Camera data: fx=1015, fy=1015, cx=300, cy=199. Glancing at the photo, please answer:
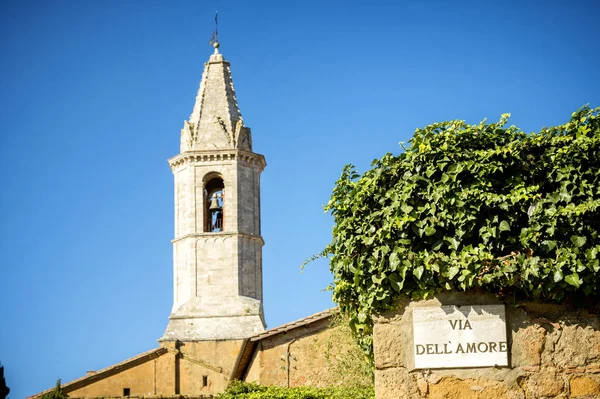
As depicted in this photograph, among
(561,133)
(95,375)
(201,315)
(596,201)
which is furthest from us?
(201,315)

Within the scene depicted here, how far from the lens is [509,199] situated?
648 cm

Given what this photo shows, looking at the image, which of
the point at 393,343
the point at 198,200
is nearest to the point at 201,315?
the point at 198,200

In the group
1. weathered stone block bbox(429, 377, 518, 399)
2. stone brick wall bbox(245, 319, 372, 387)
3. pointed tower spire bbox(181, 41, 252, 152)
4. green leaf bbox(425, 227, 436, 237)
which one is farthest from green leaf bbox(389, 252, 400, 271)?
pointed tower spire bbox(181, 41, 252, 152)

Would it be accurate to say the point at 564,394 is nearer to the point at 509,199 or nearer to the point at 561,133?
the point at 509,199

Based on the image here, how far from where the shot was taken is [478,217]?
6547 mm

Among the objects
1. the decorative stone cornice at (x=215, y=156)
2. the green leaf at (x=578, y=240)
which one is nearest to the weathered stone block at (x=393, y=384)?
the green leaf at (x=578, y=240)

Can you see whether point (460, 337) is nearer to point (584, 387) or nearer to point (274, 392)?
point (584, 387)

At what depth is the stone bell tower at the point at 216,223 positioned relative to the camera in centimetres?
4184

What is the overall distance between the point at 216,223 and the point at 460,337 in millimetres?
38212

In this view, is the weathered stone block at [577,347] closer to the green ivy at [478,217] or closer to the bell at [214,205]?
the green ivy at [478,217]

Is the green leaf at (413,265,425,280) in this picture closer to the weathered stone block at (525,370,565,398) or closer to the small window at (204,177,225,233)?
the weathered stone block at (525,370,565,398)

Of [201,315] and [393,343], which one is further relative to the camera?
[201,315]

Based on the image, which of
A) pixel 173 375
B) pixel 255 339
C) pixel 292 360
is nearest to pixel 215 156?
pixel 173 375

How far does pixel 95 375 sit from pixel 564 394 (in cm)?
3411
